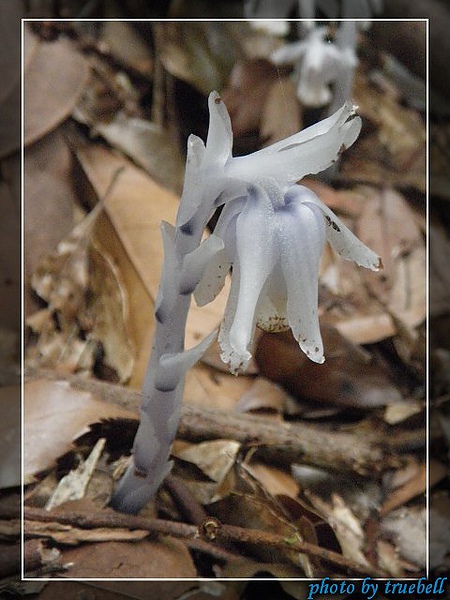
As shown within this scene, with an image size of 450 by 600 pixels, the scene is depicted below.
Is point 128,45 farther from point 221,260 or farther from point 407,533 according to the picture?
point 407,533

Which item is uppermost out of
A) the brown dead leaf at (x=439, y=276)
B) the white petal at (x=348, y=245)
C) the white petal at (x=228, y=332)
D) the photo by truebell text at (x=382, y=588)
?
the white petal at (x=348, y=245)

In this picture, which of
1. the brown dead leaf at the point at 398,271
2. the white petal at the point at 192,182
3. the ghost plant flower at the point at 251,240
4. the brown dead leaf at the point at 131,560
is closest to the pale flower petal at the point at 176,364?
the ghost plant flower at the point at 251,240

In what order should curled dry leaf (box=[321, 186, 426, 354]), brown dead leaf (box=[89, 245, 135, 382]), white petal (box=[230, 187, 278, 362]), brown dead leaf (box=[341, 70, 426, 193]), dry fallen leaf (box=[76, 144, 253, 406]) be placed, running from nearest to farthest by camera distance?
1. white petal (box=[230, 187, 278, 362])
2. dry fallen leaf (box=[76, 144, 253, 406])
3. brown dead leaf (box=[89, 245, 135, 382])
4. curled dry leaf (box=[321, 186, 426, 354])
5. brown dead leaf (box=[341, 70, 426, 193])

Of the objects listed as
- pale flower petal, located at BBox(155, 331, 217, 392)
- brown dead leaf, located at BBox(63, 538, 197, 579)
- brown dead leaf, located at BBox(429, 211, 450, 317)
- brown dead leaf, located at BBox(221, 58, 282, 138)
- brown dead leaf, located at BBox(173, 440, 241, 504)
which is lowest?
brown dead leaf, located at BBox(63, 538, 197, 579)

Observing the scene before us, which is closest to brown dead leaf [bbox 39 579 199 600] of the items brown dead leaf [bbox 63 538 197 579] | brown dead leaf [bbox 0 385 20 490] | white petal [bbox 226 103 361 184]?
brown dead leaf [bbox 63 538 197 579]

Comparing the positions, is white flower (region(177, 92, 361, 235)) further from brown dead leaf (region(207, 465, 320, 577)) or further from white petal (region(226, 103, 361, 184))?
brown dead leaf (region(207, 465, 320, 577))

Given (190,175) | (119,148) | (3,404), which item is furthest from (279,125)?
(3,404)

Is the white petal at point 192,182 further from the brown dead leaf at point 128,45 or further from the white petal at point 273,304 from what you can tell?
the brown dead leaf at point 128,45

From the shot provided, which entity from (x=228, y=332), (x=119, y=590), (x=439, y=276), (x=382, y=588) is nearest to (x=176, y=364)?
(x=228, y=332)
